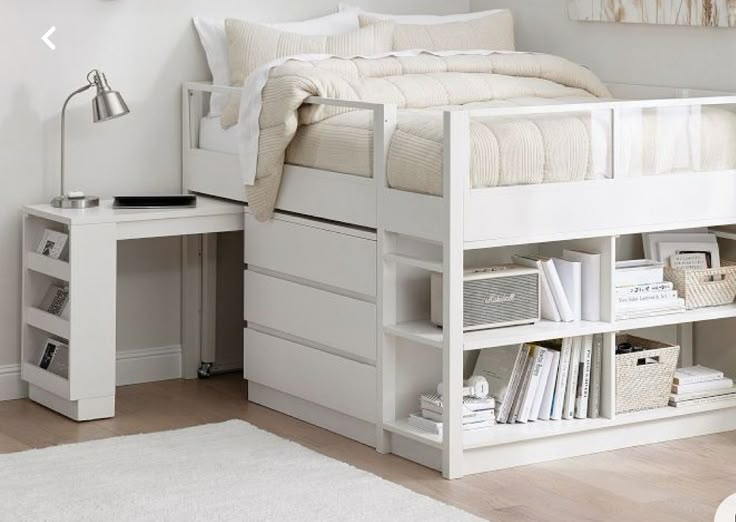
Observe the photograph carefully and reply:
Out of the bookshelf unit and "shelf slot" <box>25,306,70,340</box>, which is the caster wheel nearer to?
"shelf slot" <box>25,306,70,340</box>

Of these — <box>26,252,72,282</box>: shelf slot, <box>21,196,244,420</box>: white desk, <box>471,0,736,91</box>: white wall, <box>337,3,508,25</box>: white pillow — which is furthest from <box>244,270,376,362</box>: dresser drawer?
<box>471,0,736,91</box>: white wall

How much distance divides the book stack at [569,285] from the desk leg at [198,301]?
120 centimetres

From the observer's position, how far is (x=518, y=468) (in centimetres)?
331

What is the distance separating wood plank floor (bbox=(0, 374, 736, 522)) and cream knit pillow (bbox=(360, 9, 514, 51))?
4.00ft

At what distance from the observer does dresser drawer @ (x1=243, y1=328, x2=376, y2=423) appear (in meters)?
3.45

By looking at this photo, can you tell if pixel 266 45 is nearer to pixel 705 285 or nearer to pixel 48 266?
pixel 48 266

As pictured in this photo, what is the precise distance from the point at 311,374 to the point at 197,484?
0.64 metres

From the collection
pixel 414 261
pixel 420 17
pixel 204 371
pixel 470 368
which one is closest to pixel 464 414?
pixel 470 368

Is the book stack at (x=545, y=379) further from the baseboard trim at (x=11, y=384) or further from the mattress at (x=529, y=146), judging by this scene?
the baseboard trim at (x=11, y=384)

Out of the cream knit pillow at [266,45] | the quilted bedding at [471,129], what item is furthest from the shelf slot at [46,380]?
the cream knit pillow at [266,45]

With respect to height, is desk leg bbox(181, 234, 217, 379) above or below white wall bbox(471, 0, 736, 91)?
below

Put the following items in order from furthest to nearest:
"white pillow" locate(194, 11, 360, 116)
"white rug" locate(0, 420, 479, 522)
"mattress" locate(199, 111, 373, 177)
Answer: "white pillow" locate(194, 11, 360, 116), "mattress" locate(199, 111, 373, 177), "white rug" locate(0, 420, 479, 522)

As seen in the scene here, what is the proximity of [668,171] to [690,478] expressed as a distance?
798 millimetres

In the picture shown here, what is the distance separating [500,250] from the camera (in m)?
3.51
